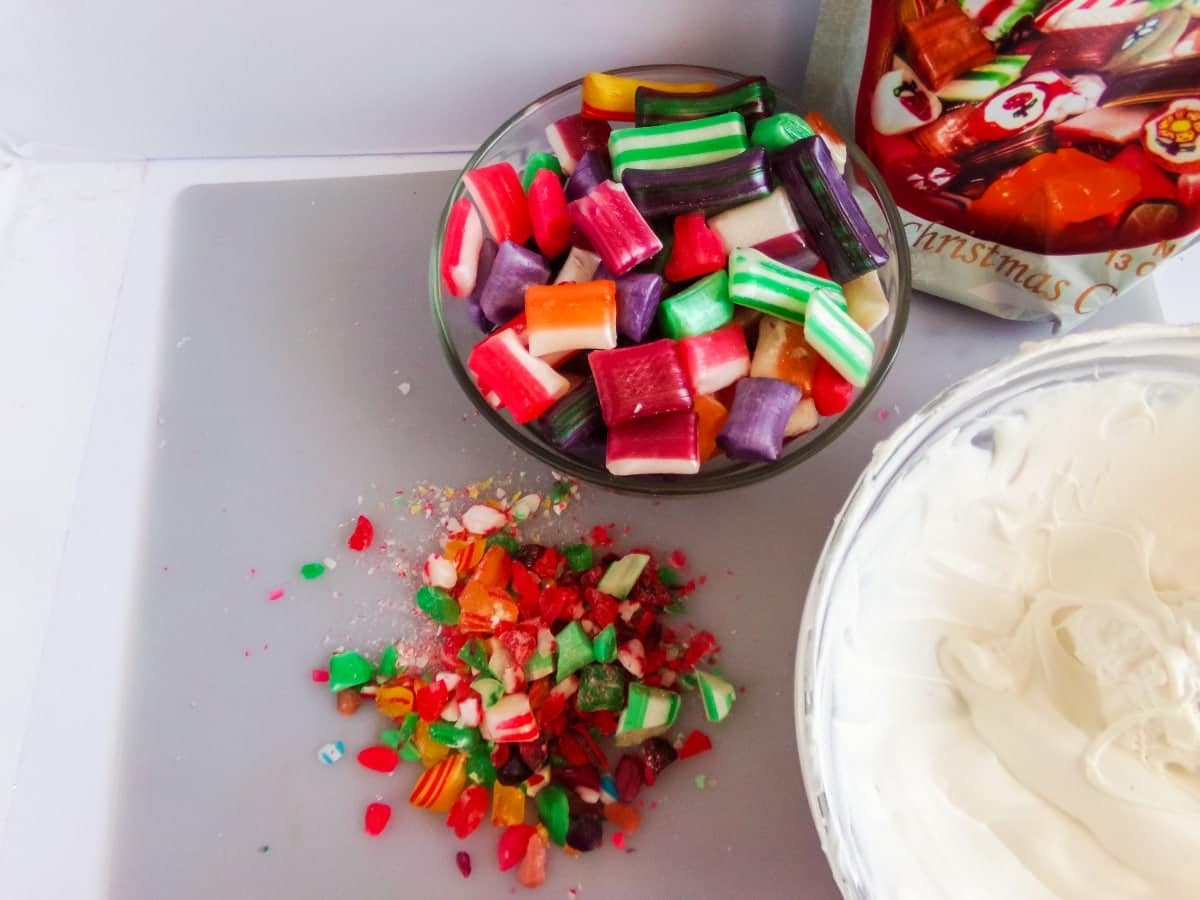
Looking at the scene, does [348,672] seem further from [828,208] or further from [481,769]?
[828,208]

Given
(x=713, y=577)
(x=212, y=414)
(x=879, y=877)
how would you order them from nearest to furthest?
(x=879, y=877) → (x=713, y=577) → (x=212, y=414)

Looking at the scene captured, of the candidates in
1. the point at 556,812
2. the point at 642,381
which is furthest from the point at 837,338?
the point at 556,812

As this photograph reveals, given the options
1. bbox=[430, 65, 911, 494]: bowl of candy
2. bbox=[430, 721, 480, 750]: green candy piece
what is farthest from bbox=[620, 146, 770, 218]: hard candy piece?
bbox=[430, 721, 480, 750]: green candy piece

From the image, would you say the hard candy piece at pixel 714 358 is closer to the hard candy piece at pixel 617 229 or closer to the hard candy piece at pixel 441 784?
the hard candy piece at pixel 617 229

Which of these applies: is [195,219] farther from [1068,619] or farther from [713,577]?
[1068,619]

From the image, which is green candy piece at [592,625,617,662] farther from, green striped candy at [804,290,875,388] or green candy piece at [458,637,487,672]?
green striped candy at [804,290,875,388]

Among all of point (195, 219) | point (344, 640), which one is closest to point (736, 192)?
point (344, 640)
